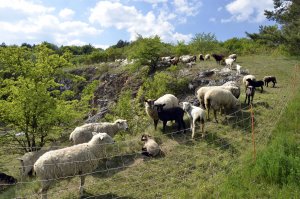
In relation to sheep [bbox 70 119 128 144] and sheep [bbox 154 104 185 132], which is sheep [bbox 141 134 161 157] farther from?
sheep [bbox 70 119 128 144]

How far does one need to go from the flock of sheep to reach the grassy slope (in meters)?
0.48

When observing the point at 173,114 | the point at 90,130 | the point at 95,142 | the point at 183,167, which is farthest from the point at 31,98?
the point at 183,167

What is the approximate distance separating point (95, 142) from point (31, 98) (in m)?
7.76

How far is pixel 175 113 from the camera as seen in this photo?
11734 millimetres

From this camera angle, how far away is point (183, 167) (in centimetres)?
888

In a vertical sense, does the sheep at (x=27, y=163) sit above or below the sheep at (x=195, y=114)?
below

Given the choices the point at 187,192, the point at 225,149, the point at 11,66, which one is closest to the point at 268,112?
the point at 225,149

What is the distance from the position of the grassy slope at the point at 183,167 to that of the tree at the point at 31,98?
6.34 m

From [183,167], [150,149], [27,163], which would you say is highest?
[150,149]

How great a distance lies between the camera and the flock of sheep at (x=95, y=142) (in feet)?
26.1

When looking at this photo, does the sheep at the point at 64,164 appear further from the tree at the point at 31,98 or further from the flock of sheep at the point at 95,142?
the tree at the point at 31,98

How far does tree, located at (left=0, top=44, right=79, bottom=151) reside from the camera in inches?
617

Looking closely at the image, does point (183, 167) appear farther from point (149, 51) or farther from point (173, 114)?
point (149, 51)

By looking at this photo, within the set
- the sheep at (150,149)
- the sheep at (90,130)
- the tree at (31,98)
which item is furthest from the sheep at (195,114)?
the tree at (31,98)
